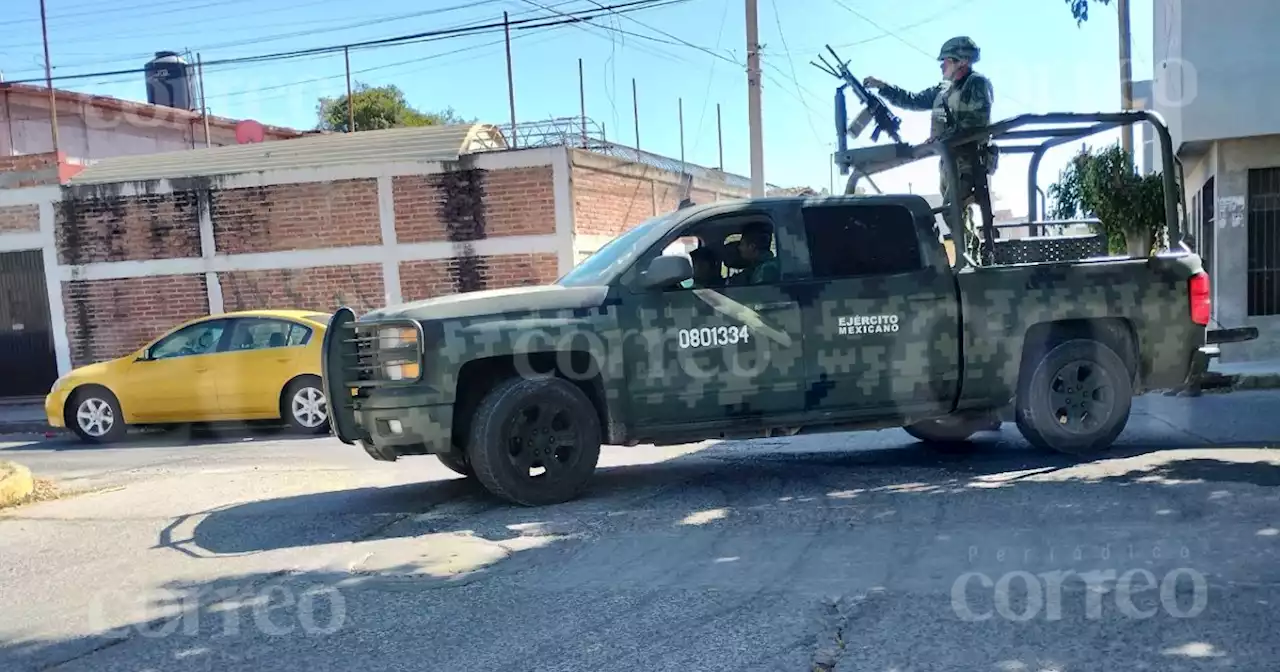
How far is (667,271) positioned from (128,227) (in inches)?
523

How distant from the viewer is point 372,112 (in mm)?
43875

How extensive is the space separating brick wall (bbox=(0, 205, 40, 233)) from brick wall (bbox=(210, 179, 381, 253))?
3.14 m

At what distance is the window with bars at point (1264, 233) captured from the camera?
1245 cm

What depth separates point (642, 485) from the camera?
6.46 metres

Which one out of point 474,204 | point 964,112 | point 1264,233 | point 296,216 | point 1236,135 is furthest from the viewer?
point 296,216

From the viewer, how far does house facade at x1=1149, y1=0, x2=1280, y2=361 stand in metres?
11.8

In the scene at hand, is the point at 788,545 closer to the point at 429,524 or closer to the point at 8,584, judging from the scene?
the point at 429,524

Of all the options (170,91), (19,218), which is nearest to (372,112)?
(170,91)

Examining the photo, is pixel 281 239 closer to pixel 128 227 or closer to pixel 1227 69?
pixel 128 227

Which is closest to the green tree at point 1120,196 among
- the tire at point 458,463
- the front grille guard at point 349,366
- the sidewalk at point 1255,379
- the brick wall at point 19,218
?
the sidewalk at point 1255,379

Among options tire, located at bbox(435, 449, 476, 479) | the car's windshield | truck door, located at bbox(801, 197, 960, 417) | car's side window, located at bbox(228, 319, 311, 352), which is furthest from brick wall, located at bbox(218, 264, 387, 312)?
truck door, located at bbox(801, 197, 960, 417)

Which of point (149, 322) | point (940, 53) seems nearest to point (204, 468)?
point (940, 53)

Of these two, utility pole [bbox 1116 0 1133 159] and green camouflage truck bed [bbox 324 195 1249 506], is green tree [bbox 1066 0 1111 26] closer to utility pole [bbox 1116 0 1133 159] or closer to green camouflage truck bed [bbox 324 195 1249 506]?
green camouflage truck bed [bbox 324 195 1249 506]

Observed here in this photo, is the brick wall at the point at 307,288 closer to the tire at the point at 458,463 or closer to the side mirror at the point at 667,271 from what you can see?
the tire at the point at 458,463
